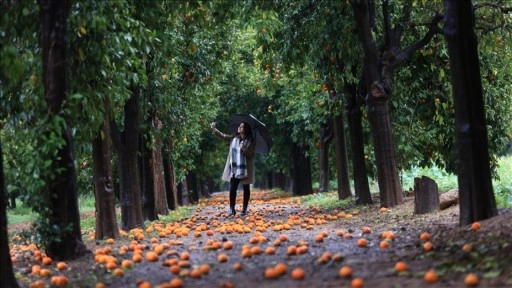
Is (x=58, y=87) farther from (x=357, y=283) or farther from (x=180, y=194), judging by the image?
(x=180, y=194)

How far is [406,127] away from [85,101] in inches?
378

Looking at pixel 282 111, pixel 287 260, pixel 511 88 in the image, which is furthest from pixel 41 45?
pixel 282 111

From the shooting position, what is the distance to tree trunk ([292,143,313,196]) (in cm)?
2733

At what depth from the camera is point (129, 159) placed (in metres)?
11.5

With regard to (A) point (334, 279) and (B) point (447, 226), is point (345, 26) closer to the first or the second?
(B) point (447, 226)

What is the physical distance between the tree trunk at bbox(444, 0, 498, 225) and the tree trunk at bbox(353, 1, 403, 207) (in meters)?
3.82

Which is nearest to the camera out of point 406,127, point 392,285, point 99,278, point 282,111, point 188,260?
point 392,285

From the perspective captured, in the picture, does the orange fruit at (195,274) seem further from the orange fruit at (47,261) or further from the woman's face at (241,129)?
the woman's face at (241,129)

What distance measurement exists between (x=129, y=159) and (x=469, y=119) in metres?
6.33

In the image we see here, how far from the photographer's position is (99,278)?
21.1 ft

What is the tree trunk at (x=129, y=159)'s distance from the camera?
11484 millimetres

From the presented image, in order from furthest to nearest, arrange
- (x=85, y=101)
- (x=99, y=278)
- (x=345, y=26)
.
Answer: (x=345, y=26), (x=85, y=101), (x=99, y=278)

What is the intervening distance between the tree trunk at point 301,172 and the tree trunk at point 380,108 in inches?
576

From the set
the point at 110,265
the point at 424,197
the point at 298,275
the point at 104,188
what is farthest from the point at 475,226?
the point at 104,188
